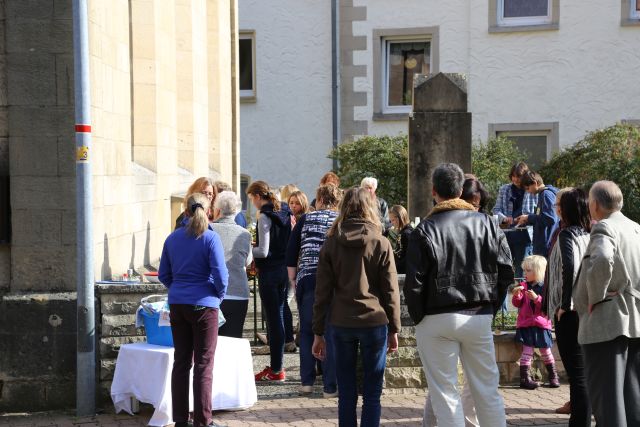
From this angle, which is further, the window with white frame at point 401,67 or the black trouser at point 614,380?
the window with white frame at point 401,67

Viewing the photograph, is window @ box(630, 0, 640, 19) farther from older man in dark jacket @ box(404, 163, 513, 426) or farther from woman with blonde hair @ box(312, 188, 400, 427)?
older man in dark jacket @ box(404, 163, 513, 426)

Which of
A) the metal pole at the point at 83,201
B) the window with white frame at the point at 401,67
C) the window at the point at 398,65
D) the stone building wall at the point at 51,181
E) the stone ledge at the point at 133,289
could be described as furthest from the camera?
the window with white frame at the point at 401,67

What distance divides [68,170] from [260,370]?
8.48ft

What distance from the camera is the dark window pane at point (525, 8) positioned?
794 inches

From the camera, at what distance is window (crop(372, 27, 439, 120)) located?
20.6 m

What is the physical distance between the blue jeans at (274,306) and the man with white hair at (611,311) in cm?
306

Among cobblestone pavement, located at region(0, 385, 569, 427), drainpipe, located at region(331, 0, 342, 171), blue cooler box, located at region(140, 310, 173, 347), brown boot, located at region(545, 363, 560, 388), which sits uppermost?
drainpipe, located at region(331, 0, 342, 171)

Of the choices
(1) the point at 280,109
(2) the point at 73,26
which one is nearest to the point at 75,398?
(2) the point at 73,26

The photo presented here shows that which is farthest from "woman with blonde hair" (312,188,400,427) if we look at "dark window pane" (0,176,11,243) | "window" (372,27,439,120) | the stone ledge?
"window" (372,27,439,120)

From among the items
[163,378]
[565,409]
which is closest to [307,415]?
[163,378]

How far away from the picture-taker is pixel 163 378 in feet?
25.2

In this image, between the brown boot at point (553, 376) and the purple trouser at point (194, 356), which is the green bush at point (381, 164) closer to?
the brown boot at point (553, 376)

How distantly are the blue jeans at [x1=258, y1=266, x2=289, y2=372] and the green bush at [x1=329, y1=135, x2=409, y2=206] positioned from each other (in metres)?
8.42

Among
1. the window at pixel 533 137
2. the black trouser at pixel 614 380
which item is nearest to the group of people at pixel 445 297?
the black trouser at pixel 614 380
